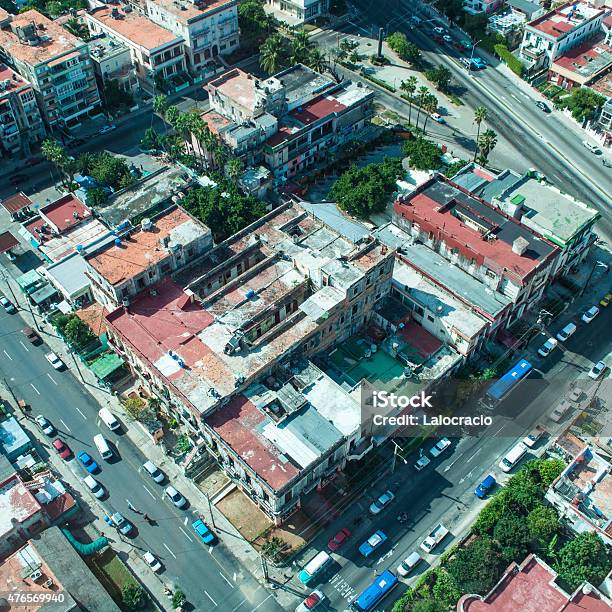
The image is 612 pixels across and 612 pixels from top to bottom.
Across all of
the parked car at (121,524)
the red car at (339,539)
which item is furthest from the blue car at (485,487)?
the parked car at (121,524)

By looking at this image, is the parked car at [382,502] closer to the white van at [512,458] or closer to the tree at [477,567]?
the tree at [477,567]

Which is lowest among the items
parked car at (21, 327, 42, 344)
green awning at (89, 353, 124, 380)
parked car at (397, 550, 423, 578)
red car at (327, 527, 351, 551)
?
parked car at (397, 550, 423, 578)

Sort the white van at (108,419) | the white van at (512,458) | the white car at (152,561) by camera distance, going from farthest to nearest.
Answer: the white van at (108,419), the white van at (512,458), the white car at (152,561)

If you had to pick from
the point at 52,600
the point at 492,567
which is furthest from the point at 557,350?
the point at 52,600

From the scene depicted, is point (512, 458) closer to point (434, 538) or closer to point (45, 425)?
point (434, 538)

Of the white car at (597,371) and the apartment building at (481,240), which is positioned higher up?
the apartment building at (481,240)

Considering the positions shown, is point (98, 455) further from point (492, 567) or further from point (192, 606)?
point (492, 567)

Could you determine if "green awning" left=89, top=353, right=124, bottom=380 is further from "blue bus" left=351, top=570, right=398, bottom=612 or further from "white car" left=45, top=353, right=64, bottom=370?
"blue bus" left=351, top=570, right=398, bottom=612

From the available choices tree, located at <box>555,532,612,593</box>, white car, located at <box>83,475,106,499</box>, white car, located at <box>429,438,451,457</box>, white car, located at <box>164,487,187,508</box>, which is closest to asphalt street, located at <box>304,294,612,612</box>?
white car, located at <box>429,438,451,457</box>
